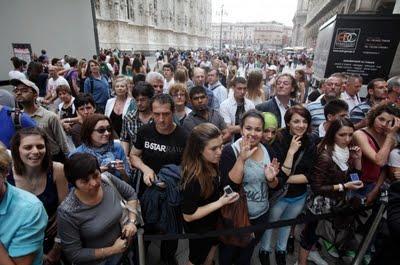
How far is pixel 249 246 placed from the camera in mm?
2578

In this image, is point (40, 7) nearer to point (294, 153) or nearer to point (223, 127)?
point (223, 127)

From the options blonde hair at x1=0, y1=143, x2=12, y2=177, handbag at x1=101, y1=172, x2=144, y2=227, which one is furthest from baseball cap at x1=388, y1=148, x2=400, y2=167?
blonde hair at x1=0, y1=143, x2=12, y2=177

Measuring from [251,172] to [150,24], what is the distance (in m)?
46.5

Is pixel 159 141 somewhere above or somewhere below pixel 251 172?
above

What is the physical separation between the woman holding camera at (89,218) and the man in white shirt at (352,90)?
428 cm

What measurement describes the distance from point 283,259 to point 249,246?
80cm

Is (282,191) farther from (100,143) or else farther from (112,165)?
(100,143)

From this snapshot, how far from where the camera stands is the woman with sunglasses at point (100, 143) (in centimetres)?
261

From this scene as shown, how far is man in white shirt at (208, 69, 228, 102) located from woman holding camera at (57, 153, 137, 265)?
402 centimetres

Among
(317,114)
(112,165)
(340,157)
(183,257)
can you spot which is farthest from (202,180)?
(317,114)

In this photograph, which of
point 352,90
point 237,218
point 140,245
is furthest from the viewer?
point 352,90

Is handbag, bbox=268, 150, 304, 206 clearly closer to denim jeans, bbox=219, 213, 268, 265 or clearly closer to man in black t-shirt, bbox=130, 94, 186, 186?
denim jeans, bbox=219, 213, 268, 265

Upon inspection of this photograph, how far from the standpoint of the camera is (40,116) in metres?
3.15

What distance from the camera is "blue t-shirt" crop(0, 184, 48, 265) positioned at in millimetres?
1447
